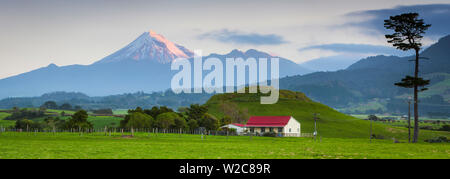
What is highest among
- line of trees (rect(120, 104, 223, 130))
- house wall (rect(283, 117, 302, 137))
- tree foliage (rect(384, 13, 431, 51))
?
tree foliage (rect(384, 13, 431, 51))

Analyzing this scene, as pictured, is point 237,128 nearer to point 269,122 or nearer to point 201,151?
point 269,122

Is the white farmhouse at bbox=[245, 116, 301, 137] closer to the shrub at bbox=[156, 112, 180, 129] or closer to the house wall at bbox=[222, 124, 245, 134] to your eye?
the house wall at bbox=[222, 124, 245, 134]

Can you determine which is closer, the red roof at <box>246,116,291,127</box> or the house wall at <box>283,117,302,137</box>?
the house wall at <box>283,117,302,137</box>

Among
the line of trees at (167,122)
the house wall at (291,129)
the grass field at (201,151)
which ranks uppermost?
the grass field at (201,151)

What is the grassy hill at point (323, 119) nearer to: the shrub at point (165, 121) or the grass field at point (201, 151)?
the shrub at point (165, 121)

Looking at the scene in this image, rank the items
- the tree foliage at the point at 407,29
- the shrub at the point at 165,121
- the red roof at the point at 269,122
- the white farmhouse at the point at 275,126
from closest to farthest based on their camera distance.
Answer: the tree foliage at the point at 407,29 → the shrub at the point at 165,121 → the white farmhouse at the point at 275,126 → the red roof at the point at 269,122

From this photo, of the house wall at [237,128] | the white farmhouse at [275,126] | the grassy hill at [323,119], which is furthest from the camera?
the grassy hill at [323,119]

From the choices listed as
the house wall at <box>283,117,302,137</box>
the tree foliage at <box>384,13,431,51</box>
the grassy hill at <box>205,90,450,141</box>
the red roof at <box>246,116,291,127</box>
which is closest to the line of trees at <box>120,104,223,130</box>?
the red roof at <box>246,116,291,127</box>

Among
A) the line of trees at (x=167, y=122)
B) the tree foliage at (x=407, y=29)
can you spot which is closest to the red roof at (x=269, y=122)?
the line of trees at (x=167, y=122)

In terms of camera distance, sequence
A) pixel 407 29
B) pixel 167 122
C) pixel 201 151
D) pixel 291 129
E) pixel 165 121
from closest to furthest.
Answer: pixel 201 151 < pixel 407 29 < pixel 167 122 < pixel 165 121 < pixel 291 129

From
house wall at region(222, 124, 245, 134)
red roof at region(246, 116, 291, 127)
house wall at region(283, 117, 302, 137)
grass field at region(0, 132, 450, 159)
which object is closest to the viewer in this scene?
grass field at region(0, 132, 450, 159)

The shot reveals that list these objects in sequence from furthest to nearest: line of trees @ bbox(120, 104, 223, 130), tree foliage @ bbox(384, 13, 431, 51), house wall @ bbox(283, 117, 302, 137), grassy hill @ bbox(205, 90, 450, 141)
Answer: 1. grassy hill @ bbox(205, 90, 450, 141)
2. house wall @ bbox(283, 117, 302, 137)
3. line of trees @ bbox(120, 104, 223, 130)
4. tree foliage @ bbox(384, 13, 431, 51)

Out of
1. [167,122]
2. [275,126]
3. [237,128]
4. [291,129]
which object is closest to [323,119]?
[291,129]
